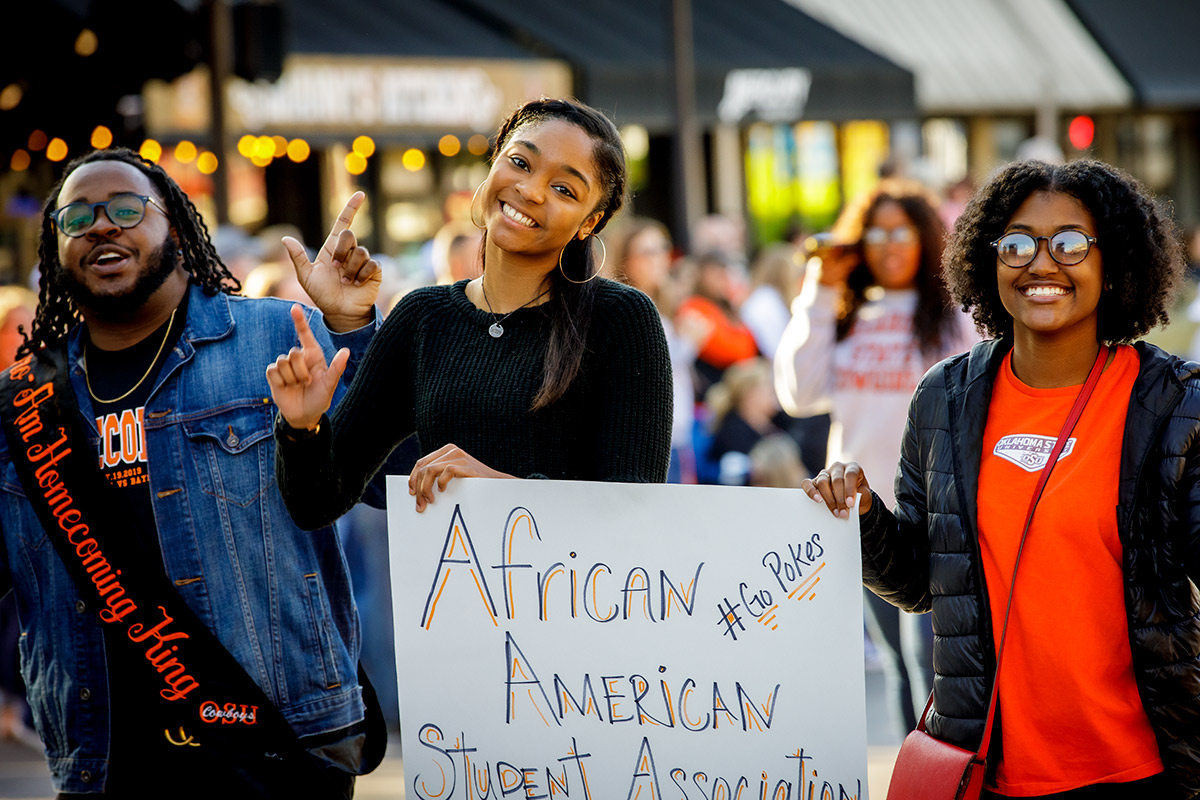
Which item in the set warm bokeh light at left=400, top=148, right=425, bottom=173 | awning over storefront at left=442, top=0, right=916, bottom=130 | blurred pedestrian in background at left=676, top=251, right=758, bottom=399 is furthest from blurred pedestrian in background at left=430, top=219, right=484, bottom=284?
warm bokeh light at left=400, top=148, right=425, bottom=173

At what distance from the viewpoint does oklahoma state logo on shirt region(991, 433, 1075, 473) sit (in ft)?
8.95

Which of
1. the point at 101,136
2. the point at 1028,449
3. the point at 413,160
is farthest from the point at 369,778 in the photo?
the point at 413,160

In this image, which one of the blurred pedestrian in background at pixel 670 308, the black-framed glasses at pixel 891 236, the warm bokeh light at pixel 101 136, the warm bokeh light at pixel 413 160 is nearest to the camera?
the black-framed glasses at pixel 891 236

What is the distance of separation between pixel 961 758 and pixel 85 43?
7628 mm

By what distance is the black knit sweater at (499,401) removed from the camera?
9.07 ft

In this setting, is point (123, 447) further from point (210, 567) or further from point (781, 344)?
point (781, 344)

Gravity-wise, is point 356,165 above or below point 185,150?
above

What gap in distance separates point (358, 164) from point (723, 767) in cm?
1379

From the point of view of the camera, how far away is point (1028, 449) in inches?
109

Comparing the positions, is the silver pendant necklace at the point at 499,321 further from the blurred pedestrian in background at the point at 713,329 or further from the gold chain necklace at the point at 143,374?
the blurred pedestrian in background at the point at 713,329

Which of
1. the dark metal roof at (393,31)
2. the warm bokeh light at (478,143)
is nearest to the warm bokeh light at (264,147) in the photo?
the dark metal roof at (393,31)

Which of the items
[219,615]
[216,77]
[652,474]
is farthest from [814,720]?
[216,77]

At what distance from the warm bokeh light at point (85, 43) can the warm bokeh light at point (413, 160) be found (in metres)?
7.29

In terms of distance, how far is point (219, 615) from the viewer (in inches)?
119
